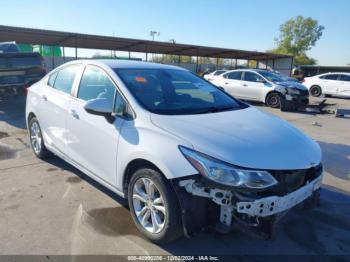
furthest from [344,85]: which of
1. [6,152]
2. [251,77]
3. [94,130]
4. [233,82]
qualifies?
[94,130]

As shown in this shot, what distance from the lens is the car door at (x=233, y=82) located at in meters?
13.9

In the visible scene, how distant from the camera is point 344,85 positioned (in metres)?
18.4

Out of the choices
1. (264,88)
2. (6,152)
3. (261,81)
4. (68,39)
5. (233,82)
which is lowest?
(6,152)

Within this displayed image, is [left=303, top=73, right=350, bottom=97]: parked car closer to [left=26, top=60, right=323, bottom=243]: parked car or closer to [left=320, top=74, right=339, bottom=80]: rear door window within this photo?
[left=320, top=74, right=339, bottom=80]: rear door window

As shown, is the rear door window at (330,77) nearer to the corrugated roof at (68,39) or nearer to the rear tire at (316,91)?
the rear tire at (316,91)

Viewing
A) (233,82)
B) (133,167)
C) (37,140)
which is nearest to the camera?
(133,167)

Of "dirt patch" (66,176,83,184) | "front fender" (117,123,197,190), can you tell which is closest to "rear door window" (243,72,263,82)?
"dirt patch" (66,176,83,184)

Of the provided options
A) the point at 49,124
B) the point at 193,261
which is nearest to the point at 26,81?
the point at 49,124

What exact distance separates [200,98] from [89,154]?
1.46m

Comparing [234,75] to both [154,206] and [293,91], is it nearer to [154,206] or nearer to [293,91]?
[293,91]

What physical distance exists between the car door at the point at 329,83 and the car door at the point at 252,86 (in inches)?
313

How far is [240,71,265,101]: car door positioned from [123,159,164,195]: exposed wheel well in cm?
1096

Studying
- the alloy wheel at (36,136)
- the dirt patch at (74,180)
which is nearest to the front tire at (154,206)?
Result: the dirt patch at (74,180)

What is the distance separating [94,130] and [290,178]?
205 centimetres
